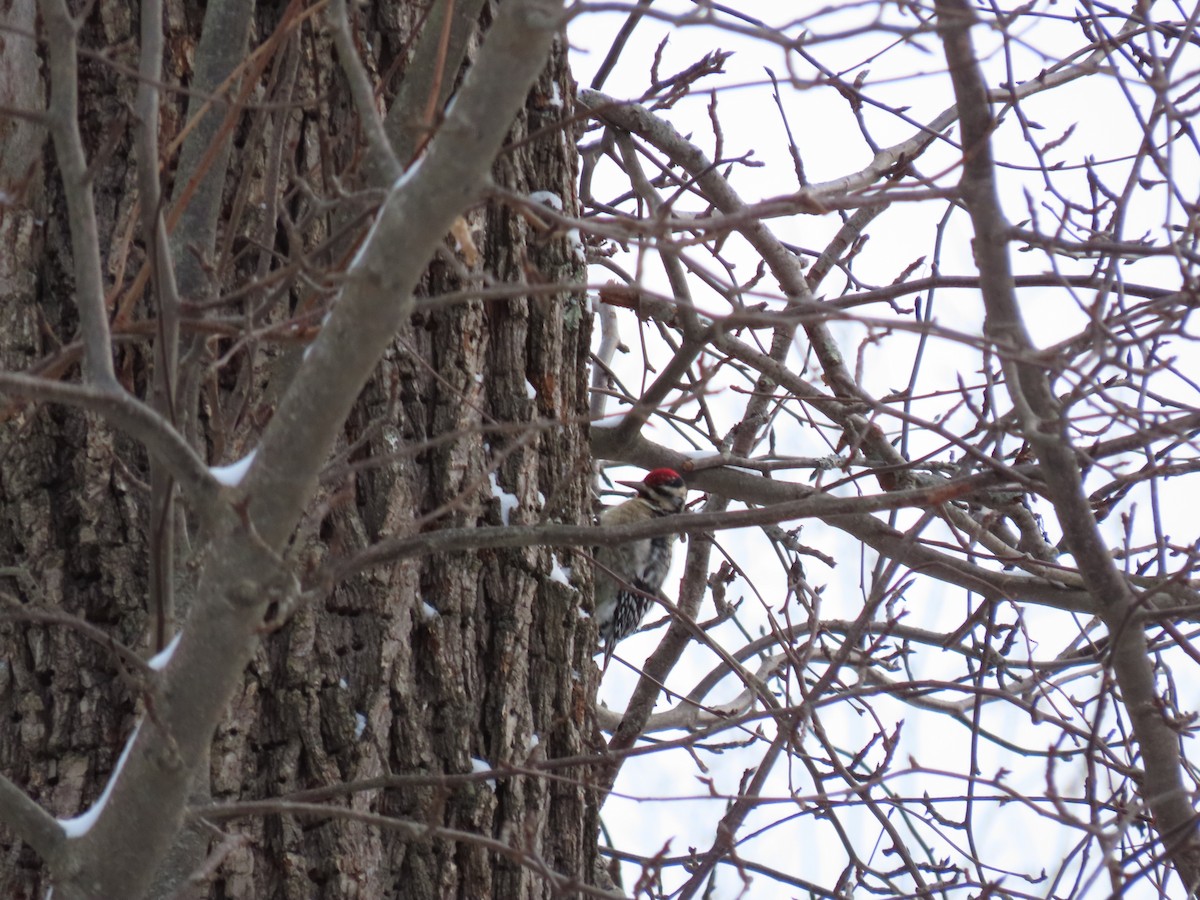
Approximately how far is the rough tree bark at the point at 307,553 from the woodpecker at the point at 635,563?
2.40 metres

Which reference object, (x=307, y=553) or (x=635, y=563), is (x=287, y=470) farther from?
(x=635, y=563)

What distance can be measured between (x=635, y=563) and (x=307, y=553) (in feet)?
11.8

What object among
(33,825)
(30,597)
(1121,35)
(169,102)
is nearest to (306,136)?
(169,102)

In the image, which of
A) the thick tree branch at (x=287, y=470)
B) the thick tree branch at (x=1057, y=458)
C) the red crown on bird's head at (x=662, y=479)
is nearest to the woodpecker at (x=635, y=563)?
the red crown on bird's head at (x=662, y=479)

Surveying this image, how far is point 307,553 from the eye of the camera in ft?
8.59

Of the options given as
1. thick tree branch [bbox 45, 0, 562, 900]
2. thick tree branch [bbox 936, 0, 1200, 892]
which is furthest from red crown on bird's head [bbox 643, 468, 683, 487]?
thick tree branch [bbox 45, 0, 562, 900]

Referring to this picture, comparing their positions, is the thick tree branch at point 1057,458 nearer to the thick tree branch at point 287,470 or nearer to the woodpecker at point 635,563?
the thick tree branch at point 287,470

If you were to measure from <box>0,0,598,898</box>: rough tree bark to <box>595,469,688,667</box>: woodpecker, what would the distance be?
2.40 m

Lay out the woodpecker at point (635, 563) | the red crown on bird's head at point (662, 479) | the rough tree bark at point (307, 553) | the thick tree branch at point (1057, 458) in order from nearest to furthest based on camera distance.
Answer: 1. the thick tree branch at point (1057, 458)
2. the rough tree bark at point (307, 553)
3. the red crown on bird's head at point (662, 479)
4. the woodpecker at point (635, 563)

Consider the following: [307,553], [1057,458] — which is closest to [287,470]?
[307,553]

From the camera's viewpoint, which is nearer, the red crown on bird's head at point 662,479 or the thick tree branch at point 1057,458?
the thick tree branch at point 1057,458

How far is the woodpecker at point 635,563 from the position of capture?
5633 mm

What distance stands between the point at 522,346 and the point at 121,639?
1153 mm

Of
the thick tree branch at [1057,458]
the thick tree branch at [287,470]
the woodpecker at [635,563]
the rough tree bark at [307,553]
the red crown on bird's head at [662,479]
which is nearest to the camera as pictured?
the thick tree branch at [287,470]
